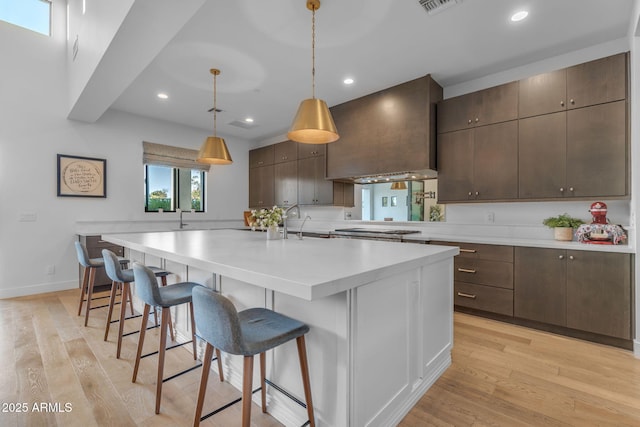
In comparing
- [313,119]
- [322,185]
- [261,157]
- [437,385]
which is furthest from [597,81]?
[261,157]

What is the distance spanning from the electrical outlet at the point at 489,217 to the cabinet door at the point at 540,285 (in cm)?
69

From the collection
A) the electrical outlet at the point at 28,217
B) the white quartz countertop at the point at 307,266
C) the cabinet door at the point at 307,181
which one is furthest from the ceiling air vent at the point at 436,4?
the electrical outlet at the point at 28,217

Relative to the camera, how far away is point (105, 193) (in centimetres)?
456

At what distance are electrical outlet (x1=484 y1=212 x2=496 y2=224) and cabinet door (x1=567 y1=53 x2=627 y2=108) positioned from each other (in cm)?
128

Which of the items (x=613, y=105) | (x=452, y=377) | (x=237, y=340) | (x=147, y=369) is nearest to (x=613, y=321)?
(x=452, y=377)

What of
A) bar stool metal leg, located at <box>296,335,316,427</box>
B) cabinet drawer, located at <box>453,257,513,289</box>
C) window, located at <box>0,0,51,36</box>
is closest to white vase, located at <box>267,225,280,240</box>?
bar stool metal leg, located at <box>296,335,316,427</box>

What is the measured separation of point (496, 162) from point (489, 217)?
675mm

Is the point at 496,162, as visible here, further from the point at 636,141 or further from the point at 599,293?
the point at 599,293

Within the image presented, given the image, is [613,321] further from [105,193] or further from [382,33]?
[105,193]

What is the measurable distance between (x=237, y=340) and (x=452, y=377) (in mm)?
1634

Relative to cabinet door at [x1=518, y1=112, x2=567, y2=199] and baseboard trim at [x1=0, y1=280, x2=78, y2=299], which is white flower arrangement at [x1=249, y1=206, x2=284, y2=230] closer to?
cabinet door at [x1=518, y1=112, x2=567, y2=199]

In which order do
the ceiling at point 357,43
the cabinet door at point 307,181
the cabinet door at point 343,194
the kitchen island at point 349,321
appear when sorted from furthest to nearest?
the cabinet door at point 307,181
the cabinet door at point 343,194
the ceiling at point 357,43
the kitchen island at point 349,321

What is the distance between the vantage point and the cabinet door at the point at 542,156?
284cm

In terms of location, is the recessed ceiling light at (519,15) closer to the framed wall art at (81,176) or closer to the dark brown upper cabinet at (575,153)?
the dark brown upper cabinet at (575,153)
